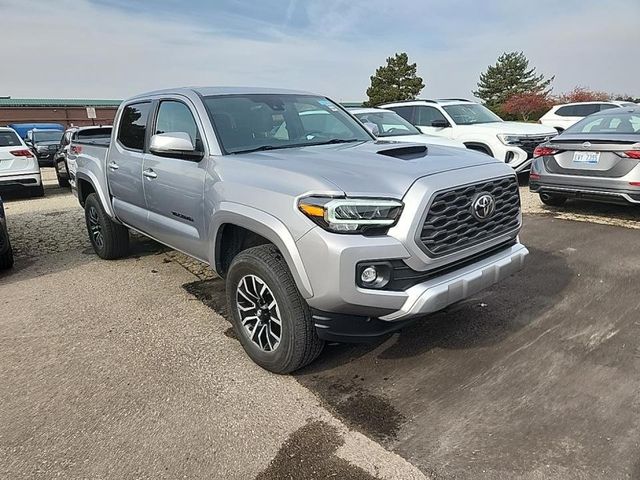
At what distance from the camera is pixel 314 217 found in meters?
2.62

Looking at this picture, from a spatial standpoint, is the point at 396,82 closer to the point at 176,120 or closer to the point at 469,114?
the point at 469,114

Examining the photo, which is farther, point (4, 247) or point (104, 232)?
point (104, 232)

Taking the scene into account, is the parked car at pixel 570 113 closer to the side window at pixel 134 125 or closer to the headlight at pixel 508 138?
the headlight at pixel 508 138

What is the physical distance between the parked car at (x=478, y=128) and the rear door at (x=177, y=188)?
7.08 m

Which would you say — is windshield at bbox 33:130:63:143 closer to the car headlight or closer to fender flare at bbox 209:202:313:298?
fender flare at bbox 209:202:313:298

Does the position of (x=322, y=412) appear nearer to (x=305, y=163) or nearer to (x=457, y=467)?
(x=457, y=467)

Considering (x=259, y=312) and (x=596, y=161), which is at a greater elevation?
(x=596, y=161)

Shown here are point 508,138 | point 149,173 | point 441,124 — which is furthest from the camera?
point 441,124

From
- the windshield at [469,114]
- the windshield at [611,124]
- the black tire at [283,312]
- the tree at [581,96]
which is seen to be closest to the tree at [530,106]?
the tree at [581,96]

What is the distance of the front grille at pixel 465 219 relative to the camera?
2699mm

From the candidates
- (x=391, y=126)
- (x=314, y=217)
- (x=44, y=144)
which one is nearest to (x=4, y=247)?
(x=314, y=217)

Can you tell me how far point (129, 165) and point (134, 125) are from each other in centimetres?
44

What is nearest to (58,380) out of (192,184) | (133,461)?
(133,461)

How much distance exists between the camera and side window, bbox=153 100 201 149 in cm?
376
